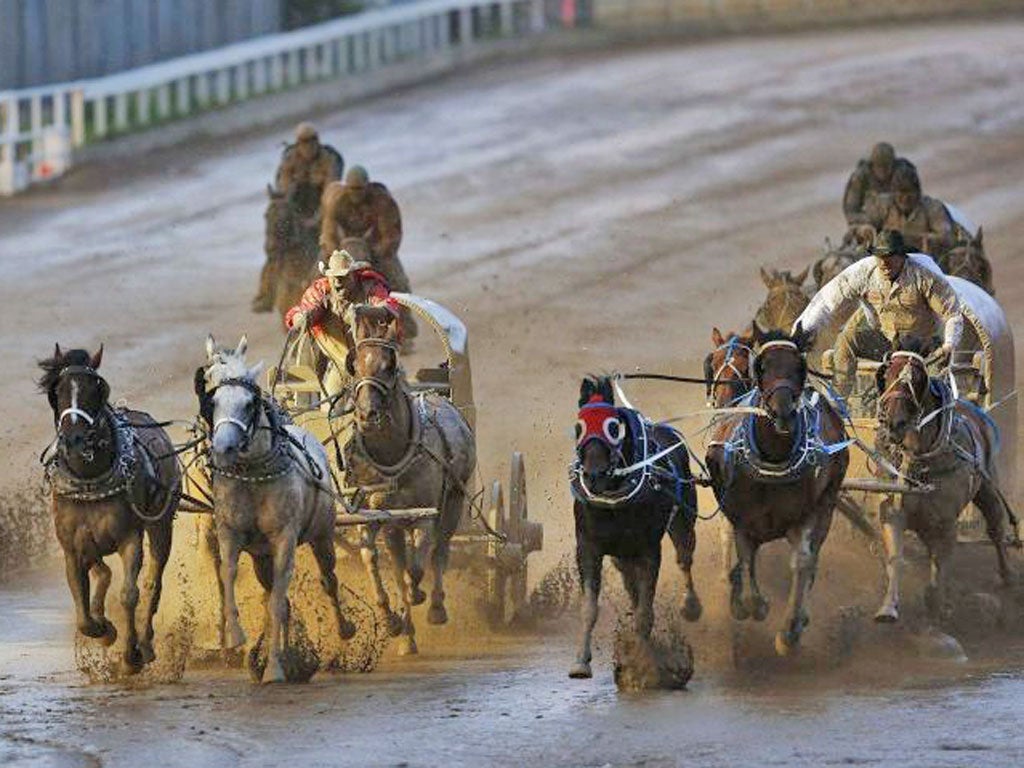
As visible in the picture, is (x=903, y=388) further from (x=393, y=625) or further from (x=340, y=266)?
→ (x=340, y=266)

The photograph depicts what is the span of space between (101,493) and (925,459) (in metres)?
4.23

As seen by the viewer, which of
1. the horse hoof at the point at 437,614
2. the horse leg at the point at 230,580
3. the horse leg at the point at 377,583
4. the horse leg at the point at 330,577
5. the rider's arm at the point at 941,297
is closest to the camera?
the horse leg at the point at 230,580

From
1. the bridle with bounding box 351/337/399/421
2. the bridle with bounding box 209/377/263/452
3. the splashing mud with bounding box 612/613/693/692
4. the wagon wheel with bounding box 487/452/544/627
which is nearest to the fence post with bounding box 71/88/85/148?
the wagon wheel with bounding box 487/452/544/627

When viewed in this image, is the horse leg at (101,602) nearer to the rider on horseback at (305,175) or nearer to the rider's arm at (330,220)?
the rider's arm at (330,220)

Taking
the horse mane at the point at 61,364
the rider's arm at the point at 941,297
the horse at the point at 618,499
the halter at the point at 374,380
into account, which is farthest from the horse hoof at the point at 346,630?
the rider's arm at the point at 941,297

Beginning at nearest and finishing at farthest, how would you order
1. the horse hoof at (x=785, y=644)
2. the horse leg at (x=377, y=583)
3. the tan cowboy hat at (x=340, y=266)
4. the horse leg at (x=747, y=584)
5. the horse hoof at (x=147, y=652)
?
1. the horse hoof at (x=785, y=644)
2. the horse hoof at (x=147, y=652)
3. the horse leg at (x=747, y=584)
4. the horse leg at (x=377, y=583)
5. the tan cowboy hat at (x=340, y=266)

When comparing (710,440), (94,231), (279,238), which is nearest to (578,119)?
(94,231)

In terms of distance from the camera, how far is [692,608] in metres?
15.9

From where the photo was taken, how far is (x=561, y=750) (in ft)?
43.3

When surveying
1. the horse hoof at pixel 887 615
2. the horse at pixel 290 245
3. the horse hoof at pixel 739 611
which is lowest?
the horse hoof at pixel 887 615

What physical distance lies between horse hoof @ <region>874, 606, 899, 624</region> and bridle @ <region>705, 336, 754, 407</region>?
1.34 meters

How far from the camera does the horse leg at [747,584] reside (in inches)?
612

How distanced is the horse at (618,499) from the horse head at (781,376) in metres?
0.50

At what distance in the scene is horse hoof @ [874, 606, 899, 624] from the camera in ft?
51.6
